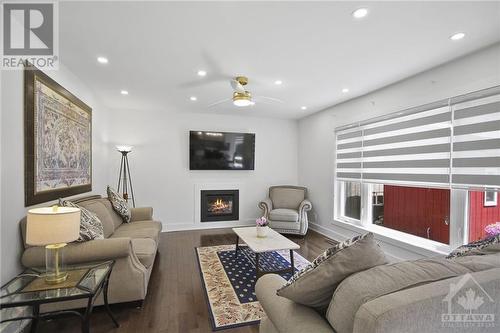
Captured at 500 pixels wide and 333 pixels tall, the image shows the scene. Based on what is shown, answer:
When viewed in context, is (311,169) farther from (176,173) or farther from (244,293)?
(244,293)

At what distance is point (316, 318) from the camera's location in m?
1.13

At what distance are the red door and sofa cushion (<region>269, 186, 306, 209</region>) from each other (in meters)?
1.77

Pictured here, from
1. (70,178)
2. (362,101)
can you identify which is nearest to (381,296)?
(70,178)

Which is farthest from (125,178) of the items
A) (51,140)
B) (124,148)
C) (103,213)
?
(51,140)

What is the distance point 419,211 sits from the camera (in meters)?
3.36

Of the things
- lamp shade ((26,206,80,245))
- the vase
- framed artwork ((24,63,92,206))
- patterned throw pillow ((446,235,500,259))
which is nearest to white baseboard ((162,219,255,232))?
framed artwork ((24,63,92,206))

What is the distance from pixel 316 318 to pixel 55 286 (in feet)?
5.73

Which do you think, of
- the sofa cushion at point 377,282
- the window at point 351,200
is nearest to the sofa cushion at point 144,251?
the sofa cushion at point 377,282

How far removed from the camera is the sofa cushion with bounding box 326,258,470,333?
0.91 metres

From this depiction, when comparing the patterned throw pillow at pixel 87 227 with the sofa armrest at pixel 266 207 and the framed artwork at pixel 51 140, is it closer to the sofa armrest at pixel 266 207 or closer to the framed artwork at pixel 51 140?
the framed artwork at pixel 51 140

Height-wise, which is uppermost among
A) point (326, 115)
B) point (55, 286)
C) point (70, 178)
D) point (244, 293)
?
point (326, 115)

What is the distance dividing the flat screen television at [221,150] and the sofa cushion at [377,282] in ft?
14.5

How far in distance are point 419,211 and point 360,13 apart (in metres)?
2.84

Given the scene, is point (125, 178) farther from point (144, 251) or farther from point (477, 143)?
point (477, 143)
